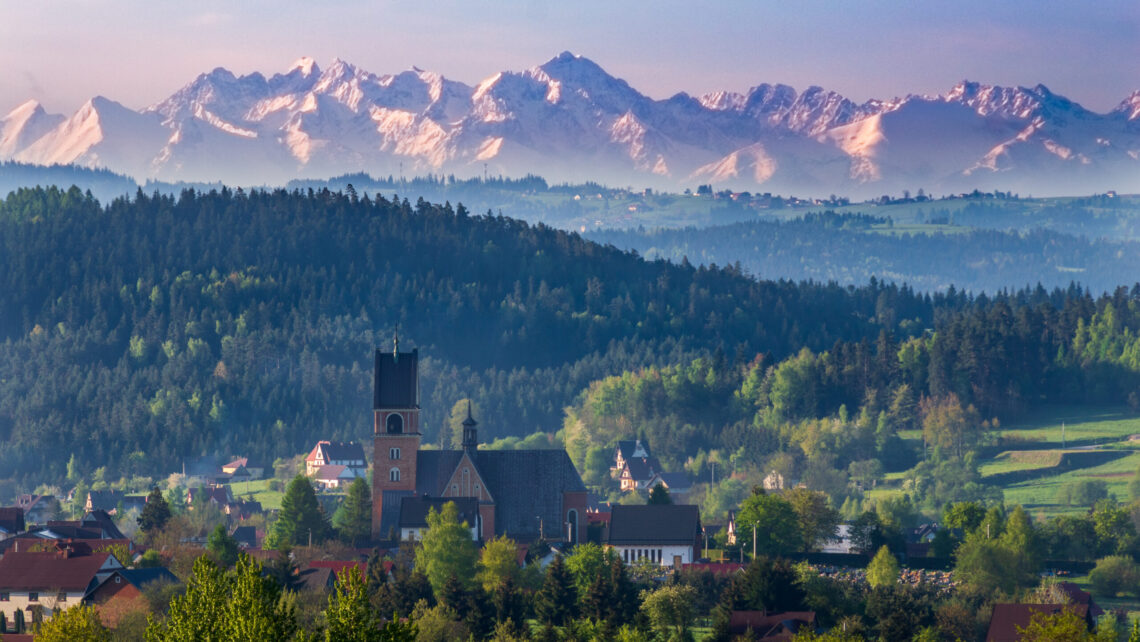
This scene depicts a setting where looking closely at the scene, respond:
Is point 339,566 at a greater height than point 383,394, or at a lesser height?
lesser

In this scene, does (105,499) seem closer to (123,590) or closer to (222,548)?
(222,548)

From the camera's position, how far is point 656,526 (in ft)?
412

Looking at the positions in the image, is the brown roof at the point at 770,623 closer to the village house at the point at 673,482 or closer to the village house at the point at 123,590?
the village house at the point at 123,590

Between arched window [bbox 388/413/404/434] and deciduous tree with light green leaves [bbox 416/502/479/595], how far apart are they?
677 inches

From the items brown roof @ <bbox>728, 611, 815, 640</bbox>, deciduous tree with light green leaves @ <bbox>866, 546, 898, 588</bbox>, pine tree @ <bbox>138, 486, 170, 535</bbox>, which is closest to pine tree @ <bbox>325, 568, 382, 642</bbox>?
brown roof @ <bbox>728, 611, 815, 640</bbox>

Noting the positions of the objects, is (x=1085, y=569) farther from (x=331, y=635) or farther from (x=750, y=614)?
(x=331, y=635)

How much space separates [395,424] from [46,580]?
36.7 metres

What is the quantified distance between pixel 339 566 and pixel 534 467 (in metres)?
29.7

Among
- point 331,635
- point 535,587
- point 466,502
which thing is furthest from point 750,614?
point 331,635

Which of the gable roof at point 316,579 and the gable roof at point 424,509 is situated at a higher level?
the gable roof at point 424,509

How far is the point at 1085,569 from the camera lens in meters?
124

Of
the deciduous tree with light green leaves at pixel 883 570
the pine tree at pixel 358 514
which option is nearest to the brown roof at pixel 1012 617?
the deciduous tree with light green leaves at pixel 883 570

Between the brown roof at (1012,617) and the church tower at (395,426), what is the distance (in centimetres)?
4765

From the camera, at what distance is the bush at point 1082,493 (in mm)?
160000
